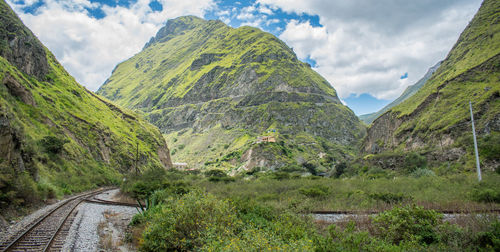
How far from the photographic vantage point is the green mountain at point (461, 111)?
39.8m

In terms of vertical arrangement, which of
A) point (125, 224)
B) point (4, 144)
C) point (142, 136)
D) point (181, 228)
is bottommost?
point (125, 224)

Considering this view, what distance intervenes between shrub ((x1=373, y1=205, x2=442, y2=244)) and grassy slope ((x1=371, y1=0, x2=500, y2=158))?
44226mm

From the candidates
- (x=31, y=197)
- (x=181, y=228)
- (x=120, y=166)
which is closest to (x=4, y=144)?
(x=31, y=197)

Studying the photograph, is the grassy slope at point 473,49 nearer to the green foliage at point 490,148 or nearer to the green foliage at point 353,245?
the green foliage at point 490,148

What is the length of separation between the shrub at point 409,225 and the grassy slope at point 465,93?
145 ft

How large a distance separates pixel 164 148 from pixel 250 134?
1782 inches

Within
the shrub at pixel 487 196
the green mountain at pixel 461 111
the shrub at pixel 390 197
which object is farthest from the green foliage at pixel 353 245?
the green mountain at pixel 461 111

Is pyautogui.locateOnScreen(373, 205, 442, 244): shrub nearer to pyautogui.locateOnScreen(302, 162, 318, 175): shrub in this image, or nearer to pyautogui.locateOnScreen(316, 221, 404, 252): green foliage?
pyautogui.locateOnScreen(316, 221, 404, 252): green foliage

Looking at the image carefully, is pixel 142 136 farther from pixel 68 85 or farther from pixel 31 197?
pixel 31 197

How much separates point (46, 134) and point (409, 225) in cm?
4521

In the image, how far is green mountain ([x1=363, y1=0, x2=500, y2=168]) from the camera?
3978 centimetres

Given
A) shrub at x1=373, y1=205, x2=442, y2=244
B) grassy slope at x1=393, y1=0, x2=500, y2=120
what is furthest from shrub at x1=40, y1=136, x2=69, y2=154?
grassy slope at x1=393, y1=0, x2=500, y2=120

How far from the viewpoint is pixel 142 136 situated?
266 feet

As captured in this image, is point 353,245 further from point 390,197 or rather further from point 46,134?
point 46,134
